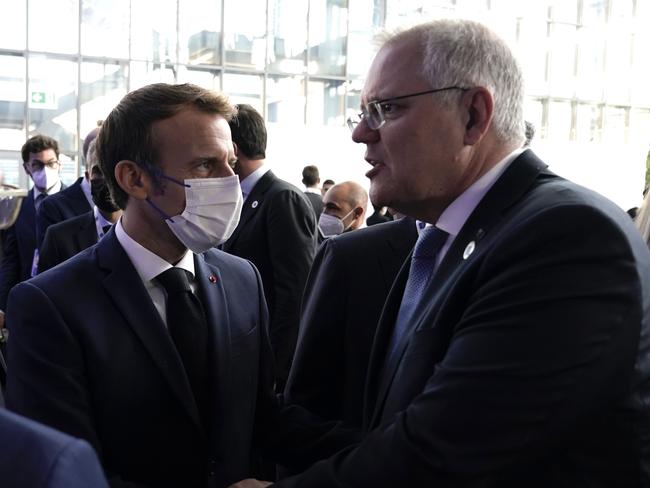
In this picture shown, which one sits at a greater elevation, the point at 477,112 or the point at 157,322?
the point at 477,112

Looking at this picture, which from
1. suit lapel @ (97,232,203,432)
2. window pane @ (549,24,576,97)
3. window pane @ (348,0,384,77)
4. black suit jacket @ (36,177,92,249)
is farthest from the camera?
window pane @ (549,24,576,97)

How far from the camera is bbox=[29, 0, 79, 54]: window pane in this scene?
58.3 feet

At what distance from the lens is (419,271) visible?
186 cm

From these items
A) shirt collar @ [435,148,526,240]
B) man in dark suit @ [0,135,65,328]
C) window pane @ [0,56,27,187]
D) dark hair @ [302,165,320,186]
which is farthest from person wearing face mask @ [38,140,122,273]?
window pane @ [0,56,27,187]

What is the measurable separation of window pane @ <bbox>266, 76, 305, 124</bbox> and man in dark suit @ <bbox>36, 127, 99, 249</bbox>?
15.3m

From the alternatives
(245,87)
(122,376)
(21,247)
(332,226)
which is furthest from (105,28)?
(122,376)

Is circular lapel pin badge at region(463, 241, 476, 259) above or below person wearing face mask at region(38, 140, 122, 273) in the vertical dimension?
above

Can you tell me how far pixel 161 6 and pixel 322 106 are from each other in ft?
15.9

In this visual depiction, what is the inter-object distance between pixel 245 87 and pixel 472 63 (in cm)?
1856

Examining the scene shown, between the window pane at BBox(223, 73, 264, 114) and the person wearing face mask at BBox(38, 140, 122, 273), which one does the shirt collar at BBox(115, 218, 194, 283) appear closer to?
the person wearing face mask at BBox(38, 140, 122, 273)

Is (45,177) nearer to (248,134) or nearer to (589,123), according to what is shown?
(248,134)

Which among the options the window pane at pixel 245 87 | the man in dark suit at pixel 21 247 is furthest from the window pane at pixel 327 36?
the man in dark suit at pixel 21 247

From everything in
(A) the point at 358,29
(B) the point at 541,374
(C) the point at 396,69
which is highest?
(A) the point at 358,29

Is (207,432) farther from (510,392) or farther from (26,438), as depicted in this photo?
(26,438)
